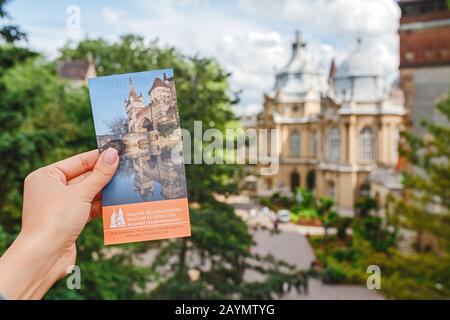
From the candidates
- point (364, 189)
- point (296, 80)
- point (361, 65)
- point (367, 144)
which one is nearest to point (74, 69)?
point (296, 80)

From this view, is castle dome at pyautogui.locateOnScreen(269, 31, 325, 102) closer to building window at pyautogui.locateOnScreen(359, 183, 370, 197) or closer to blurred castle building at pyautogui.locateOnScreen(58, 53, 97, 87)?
building window at pyautogui.locateOnScreen(359, 183, 370, 197)

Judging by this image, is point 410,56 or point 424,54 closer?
point 424,54

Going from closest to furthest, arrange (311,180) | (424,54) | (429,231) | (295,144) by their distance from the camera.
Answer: (429,231)
(424,54)
(311,180)
(295,144)

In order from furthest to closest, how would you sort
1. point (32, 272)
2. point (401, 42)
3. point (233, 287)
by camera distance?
point (401, 42) < point (233, 287) < point (32, 272)

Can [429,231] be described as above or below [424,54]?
below
